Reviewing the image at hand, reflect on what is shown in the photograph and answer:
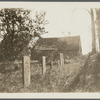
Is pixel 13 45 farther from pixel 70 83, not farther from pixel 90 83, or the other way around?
pixel 90 83

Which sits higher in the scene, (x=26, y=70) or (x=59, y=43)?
(x=59, y=43)

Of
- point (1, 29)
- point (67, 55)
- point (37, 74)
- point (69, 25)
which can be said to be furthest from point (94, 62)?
point (1, 29)

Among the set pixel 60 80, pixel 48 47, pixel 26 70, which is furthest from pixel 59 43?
pixel 26 70

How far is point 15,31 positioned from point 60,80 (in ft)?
4.84

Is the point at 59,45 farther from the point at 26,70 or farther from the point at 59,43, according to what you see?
the point at 26,70

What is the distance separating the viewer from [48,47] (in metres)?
4.51

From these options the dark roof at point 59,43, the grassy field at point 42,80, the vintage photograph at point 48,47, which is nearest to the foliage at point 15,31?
the vintage photograph at point 48,47

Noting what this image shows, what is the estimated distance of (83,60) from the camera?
14.9ft

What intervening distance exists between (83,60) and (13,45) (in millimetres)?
1586

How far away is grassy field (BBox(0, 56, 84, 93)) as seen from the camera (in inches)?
178

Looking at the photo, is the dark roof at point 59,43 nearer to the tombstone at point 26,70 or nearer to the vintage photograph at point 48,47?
the vintage photograph at point 48,47

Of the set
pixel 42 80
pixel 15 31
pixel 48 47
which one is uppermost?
pixel 15 31

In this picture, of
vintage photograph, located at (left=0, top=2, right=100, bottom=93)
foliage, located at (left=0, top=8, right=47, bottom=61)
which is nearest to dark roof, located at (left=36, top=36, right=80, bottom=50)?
vintage photograph, located at (left=0, top=2, right=100, bottom=93)
